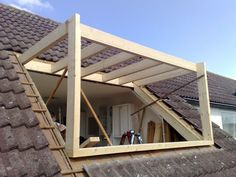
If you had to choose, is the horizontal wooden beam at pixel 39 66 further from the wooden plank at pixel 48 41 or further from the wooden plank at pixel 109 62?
the wooden plank at pixel 109 62

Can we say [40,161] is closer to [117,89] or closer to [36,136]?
[36,136]

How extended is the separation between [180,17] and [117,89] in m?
4.24

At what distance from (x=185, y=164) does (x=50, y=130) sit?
222 cm

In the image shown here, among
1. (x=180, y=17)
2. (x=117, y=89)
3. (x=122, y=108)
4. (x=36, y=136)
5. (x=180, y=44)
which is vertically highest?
(x=180, y=17)

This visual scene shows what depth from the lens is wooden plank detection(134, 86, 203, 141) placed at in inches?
212

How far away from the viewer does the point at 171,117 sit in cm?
577

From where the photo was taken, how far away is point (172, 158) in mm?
4008

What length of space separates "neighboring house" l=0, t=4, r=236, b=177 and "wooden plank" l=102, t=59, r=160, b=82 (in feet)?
1.09

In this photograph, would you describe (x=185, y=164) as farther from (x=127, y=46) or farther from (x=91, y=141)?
(x=127, y=46)

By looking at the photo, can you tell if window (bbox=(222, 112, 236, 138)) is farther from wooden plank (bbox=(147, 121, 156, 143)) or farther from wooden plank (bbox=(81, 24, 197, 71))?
wooden plank (bbox=(81, 24, 197, 71))

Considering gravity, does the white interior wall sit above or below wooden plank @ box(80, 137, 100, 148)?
above

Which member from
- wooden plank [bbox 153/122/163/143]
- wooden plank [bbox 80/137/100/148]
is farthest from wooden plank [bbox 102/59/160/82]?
wooden plank [bbox 80/137/100/148]

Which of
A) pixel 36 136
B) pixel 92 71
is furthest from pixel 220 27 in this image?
pixel 36 136

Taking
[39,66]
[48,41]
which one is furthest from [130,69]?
[48,41]
